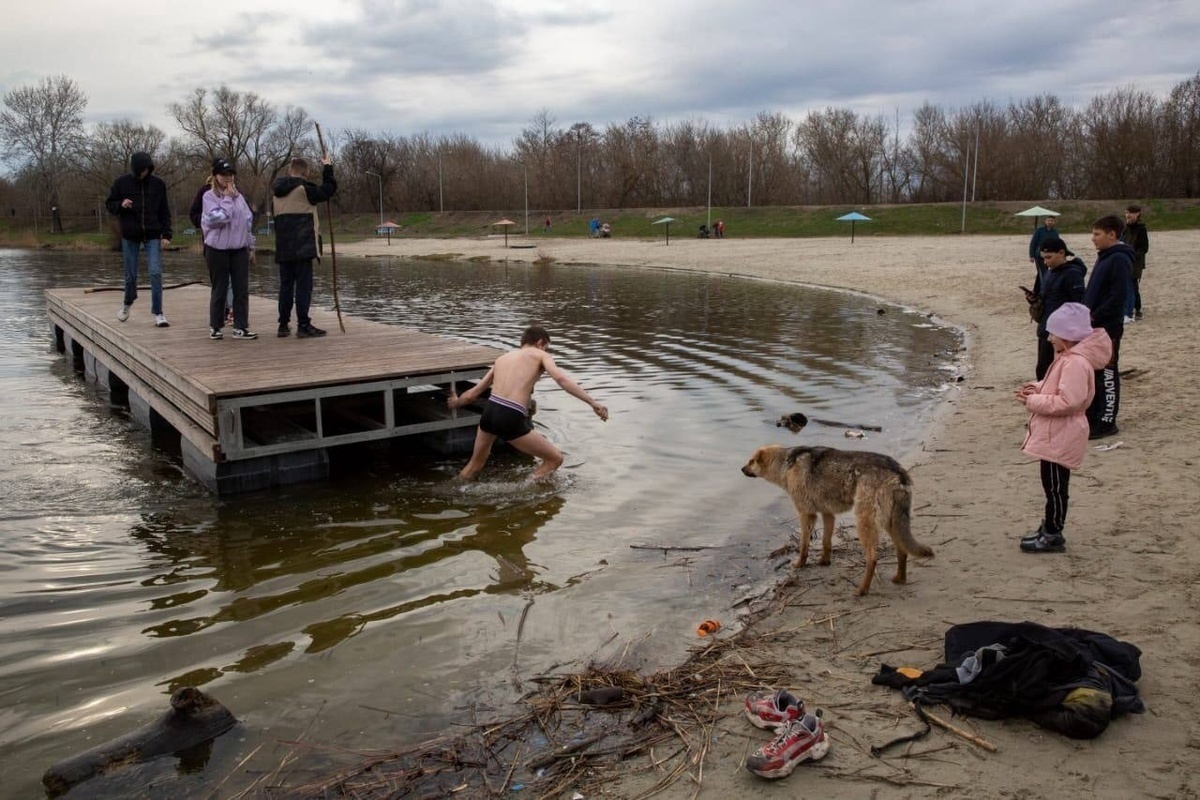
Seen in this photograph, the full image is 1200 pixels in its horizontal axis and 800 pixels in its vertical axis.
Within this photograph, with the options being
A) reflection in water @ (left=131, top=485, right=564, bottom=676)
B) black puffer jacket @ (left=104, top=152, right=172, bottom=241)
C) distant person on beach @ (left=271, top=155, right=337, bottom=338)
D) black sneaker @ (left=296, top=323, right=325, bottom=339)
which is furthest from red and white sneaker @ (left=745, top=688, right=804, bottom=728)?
black puffer jacket @ (left=104, top=152, right=172, bottom=241)

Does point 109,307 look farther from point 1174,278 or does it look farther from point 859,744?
point 1174,278

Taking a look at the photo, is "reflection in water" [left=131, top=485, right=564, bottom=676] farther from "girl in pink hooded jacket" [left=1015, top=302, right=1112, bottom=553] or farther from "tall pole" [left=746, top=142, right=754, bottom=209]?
"tall pole" [left=746, top=142, right=754, bottom=209]

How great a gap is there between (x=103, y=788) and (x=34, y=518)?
15.2 feet

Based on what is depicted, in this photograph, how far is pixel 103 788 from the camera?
4234 mm

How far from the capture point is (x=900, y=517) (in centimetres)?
587

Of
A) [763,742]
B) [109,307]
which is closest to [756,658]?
[763,742]

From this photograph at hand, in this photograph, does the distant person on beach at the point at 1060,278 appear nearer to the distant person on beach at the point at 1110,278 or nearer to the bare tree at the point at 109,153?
Answer: the distant person on beach at the point at 1110,278

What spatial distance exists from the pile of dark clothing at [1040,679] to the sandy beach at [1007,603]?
0.27 feet

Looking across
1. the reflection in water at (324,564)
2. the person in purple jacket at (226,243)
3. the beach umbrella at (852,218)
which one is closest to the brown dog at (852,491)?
the reflection in water at (324,564)

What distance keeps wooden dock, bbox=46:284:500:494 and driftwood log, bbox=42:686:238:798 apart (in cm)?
392

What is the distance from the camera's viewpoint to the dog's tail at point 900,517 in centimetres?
584

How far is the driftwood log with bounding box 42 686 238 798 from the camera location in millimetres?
4277

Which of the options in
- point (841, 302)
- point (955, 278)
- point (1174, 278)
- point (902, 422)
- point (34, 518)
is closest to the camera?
point (34, 518)

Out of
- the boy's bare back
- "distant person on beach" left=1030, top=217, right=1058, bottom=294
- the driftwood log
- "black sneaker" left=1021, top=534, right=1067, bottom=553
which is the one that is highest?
"distant person on beach" left=1030, top=217, right=1058, bottom=294
